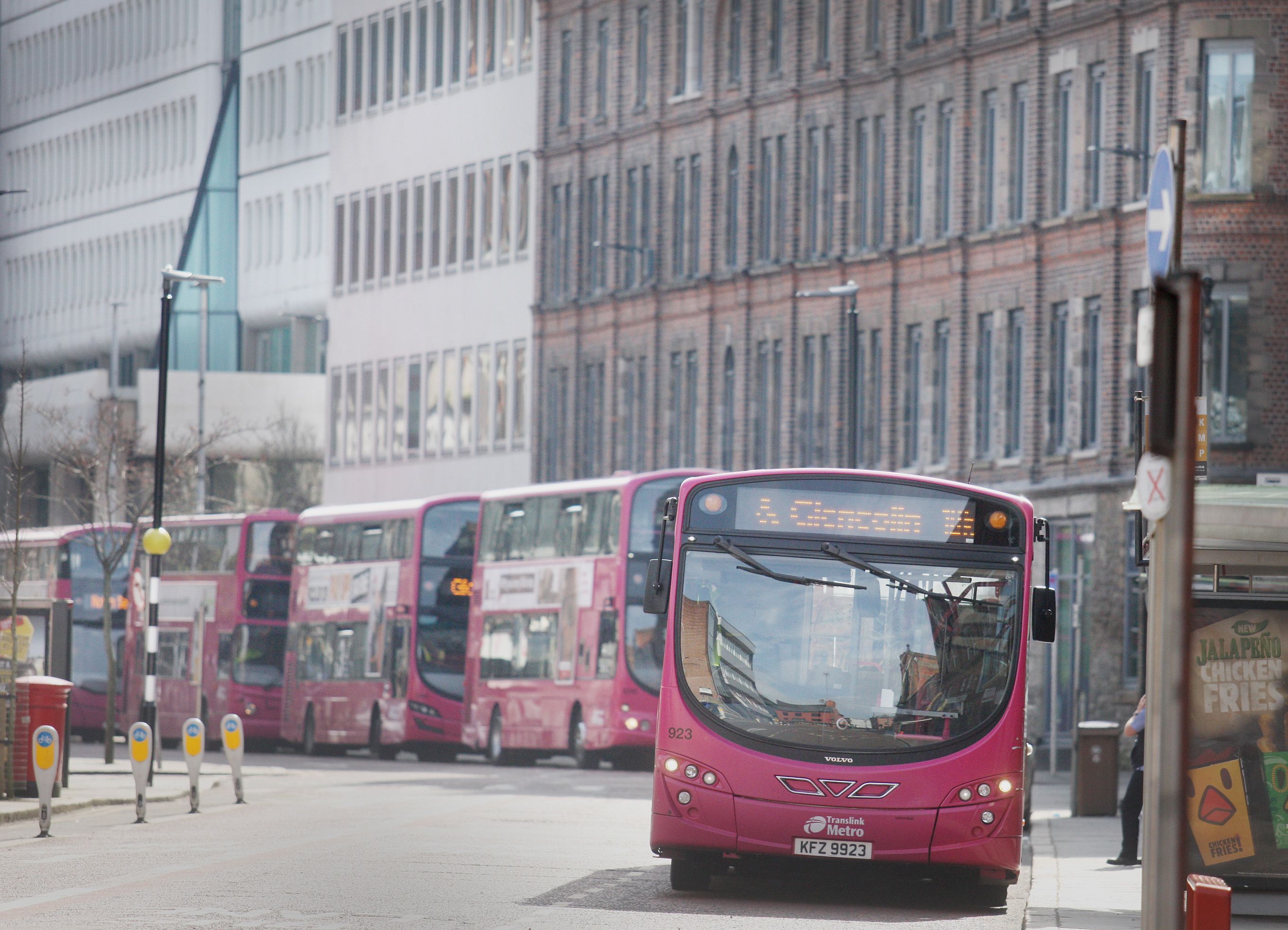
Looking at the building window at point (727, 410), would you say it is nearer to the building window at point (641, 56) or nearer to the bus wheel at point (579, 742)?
the building window at point (641, 56)

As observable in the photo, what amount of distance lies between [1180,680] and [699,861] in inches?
397

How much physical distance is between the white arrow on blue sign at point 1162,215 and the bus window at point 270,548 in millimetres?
41903

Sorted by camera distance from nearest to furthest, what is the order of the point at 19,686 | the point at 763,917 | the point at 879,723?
the point at 763,917
the point at 879,723
the point at 19,686

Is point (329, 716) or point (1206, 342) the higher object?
point (1206, 342)

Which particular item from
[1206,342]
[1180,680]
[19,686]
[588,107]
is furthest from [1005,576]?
[588,107]

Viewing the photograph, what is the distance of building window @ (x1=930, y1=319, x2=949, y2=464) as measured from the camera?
54.8m

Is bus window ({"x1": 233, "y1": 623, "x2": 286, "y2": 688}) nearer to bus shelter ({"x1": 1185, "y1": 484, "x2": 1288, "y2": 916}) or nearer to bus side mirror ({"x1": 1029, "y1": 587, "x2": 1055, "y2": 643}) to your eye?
bus side mirror ({"x1": 1029, "y1": 587, "x2": 1055, "y2": 643})

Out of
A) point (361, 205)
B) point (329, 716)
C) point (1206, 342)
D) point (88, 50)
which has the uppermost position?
point (88, 50)

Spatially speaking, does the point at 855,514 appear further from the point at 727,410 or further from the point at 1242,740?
the point at 727,410

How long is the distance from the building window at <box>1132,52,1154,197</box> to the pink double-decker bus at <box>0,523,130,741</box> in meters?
21.0

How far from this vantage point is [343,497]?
79.6 m

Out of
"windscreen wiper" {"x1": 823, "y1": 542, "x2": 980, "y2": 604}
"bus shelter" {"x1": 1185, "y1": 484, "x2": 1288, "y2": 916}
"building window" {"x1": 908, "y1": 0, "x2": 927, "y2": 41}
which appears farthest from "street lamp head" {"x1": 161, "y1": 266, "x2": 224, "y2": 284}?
"bus shelter" {"x1": 1185, "y1": 484, "x2": 1288, "y2": 916}

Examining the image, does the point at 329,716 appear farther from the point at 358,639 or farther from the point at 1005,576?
the point at 1005,576

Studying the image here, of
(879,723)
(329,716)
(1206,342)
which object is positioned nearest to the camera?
(879,723)
